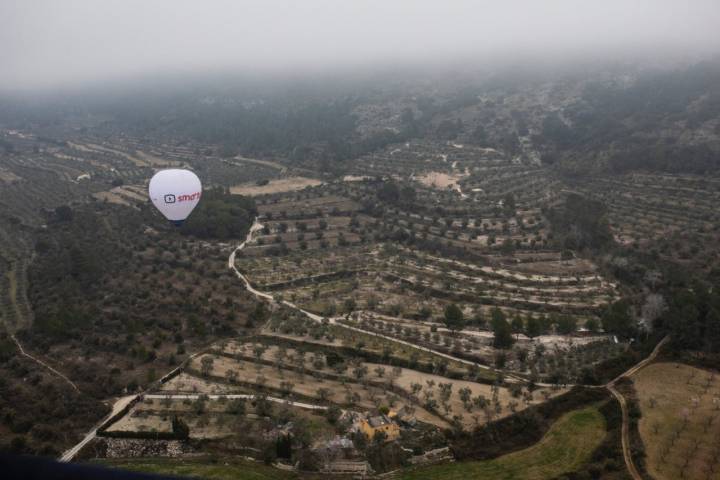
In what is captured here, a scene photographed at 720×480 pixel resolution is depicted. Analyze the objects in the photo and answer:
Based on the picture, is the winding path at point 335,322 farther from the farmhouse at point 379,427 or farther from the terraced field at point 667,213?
the terraced field at point 667,213

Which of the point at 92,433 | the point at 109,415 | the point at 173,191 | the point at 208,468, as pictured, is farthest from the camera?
the point at 173,191

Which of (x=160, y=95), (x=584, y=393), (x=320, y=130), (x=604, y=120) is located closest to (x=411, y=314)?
(x=584, y=393)

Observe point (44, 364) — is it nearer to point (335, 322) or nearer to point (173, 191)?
point (173, 191)

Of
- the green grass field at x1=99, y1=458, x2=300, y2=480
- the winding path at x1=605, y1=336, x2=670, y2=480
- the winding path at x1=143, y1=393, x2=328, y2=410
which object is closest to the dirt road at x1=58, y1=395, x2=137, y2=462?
the winding path at x1=143, y1=393, x2=328, y2=410

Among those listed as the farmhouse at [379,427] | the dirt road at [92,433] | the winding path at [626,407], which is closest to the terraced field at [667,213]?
the winding path at [626,407]

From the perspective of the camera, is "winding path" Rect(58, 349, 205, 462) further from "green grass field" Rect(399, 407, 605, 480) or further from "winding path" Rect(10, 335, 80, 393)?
"green grass field" Rect(399, 407, 605, 480)

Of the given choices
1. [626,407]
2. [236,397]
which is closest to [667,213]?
[626,407]
